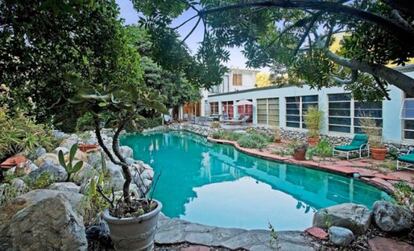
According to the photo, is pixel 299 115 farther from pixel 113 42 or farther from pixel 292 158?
pixel 113 42

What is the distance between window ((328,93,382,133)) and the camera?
10172mm

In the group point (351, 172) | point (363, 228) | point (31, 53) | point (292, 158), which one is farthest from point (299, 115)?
point (31, 53)

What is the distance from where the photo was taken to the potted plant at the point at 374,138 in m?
8.92

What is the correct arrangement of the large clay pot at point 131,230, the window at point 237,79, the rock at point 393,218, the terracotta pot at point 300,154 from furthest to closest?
the window at point 237,79 → the terracotta pot at point 300,154 → the rock at point 393,218 → the large clay pot at point 131,230

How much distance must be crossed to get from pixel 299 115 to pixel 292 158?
5271 millimetres

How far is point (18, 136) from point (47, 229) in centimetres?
596

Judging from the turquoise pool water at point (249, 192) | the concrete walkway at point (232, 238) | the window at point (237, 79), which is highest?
the window at point (237, 79)

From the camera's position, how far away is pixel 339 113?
1164cm

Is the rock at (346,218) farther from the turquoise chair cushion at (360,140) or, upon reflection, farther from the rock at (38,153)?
the rock at (38,153)

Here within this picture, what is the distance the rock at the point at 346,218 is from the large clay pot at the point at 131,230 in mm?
2483

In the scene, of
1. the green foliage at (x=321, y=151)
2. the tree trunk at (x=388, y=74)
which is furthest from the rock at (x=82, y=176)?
the green foliage at (x=321, y=151)

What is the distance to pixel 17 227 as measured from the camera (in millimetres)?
2596

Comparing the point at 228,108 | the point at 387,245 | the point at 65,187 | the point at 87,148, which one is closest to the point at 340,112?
the point at 387,245

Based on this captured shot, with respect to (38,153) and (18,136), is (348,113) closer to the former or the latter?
(38,153)
